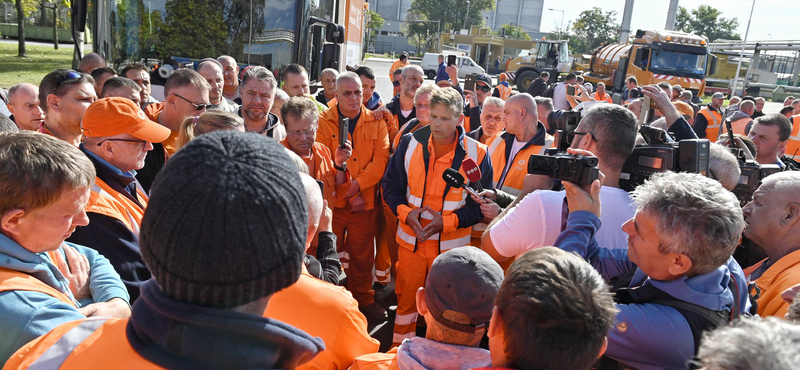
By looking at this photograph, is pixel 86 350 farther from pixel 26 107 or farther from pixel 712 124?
pixel 712 124

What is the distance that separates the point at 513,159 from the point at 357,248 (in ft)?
5.70

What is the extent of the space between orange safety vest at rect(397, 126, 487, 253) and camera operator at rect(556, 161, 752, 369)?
2044 mm

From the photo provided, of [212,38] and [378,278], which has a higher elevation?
[212,38]

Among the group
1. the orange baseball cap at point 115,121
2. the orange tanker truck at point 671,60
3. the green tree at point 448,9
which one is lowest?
the orange baseball cap at point 115,121

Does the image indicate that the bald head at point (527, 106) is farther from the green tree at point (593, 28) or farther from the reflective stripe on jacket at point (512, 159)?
the green tree at point (593, 28)

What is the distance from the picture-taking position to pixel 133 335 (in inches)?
36.3

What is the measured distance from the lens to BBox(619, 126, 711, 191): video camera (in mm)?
2449

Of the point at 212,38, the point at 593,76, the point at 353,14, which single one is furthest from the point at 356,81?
the point at 593,76

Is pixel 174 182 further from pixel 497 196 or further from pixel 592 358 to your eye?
pixel 497 196

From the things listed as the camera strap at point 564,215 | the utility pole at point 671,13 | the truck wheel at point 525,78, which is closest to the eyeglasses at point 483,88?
the camera strap at point 564,215

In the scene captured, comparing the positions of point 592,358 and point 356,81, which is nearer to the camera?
point 592,358

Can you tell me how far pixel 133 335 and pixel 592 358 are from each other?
3.55 feet

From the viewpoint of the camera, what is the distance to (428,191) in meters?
3.93

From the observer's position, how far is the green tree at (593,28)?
69188 mm
